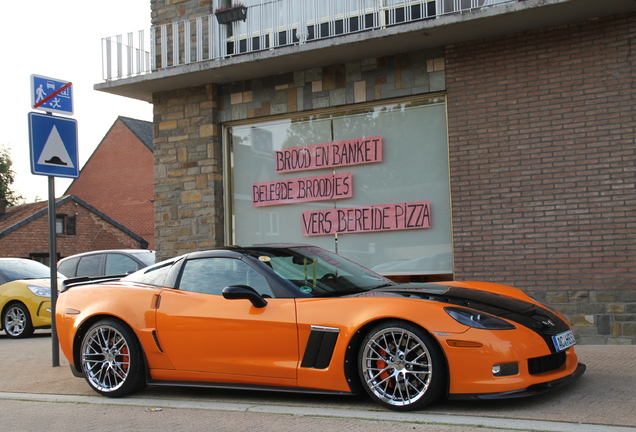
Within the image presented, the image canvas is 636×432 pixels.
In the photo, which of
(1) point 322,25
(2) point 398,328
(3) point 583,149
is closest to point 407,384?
(2) point 398,328

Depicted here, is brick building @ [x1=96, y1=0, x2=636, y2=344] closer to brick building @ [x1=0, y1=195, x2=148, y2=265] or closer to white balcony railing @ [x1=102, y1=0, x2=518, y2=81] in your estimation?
white balcony railing @ [x1=102, y1=0, x2=518, y2=81]

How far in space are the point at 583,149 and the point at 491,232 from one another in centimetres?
161

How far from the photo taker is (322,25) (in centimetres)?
1111

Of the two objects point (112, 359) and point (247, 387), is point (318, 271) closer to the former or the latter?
point (247, 387)

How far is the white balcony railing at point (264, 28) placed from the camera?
1043 cm

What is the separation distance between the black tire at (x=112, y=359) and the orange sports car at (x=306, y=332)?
0.04ft

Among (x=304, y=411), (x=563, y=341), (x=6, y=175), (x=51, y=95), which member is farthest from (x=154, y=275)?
(x=6, y=175)

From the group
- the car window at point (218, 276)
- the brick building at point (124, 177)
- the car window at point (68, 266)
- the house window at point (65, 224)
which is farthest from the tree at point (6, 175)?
the car window at point (218, 276)

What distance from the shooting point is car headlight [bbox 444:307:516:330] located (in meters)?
4.82

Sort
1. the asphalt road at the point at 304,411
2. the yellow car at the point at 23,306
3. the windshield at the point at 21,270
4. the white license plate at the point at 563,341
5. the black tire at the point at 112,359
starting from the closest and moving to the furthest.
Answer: the asphalt road at the point at 304,411, the white license plate at the point at 563,341, the black tire at the point at 112,359, the yellow car at the point at 23,306, the windshield at the point at 21,270

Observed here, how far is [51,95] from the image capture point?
8.61 metres

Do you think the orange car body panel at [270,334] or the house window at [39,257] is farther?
the house window at [39,257]

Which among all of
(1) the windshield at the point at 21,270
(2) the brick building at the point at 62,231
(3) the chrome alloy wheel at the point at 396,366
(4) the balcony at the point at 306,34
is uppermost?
(4) the balcony at the point at 306,34

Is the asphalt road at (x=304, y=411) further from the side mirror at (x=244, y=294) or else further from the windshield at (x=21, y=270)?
the windshield at (x=21, y=270)
